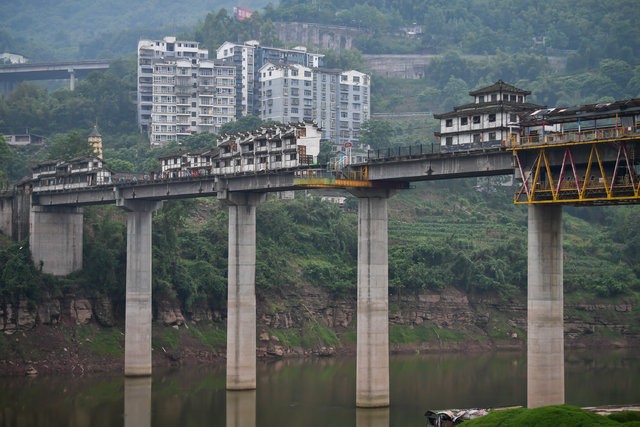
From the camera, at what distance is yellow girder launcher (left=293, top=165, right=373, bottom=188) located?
100 meters

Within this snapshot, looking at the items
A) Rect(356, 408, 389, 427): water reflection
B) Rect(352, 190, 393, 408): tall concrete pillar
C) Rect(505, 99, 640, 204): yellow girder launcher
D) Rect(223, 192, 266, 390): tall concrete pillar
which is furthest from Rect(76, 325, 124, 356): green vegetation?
Rect(505, 99, 640, 204): yellow girder launcher

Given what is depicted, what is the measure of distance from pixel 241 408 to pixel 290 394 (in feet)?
30.0

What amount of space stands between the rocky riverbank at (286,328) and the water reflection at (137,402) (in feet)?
28.4

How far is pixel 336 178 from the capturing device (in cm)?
10069

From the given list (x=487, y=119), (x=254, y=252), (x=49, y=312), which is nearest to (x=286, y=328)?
(x=49, y=312)

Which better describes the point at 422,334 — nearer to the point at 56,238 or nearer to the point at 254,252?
the point at 254,252

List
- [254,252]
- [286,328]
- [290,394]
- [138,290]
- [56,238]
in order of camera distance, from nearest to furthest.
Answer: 1. [290,394]
2. [254,252]
3. [138,290]
4. [56,238]
5. [286,328]

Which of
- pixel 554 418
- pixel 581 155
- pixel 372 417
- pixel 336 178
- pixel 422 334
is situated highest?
pixel 581 155

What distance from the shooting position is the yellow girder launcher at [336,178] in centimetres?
10038

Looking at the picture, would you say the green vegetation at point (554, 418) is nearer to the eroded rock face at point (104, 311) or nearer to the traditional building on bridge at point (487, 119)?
the traditional building on bridge at point (487, 119)

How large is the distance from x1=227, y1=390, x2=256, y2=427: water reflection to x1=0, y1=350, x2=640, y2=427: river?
8 centimetres

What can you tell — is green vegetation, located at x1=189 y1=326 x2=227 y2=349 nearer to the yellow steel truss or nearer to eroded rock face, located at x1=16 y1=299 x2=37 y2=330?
eroded rock face, located at x1=16 y1=299 x2=37 y2=330

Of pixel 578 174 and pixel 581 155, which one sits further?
pixel 578 174

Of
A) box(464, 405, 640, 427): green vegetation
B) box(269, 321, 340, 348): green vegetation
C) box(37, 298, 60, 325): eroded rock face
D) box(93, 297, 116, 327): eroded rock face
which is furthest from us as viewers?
box(269, 321, 340, 348): green vegetation
